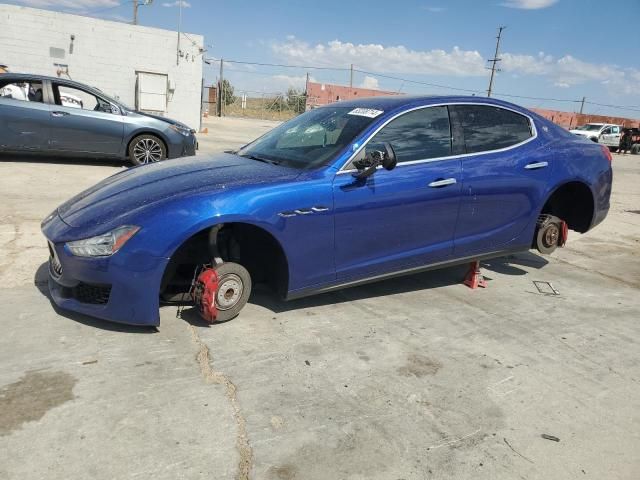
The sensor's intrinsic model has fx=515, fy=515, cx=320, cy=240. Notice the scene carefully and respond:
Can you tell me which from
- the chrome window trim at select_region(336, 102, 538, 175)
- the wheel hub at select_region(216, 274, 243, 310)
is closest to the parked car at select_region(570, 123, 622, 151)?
the chrome window trim at select_region(336, 102, 538, 175)

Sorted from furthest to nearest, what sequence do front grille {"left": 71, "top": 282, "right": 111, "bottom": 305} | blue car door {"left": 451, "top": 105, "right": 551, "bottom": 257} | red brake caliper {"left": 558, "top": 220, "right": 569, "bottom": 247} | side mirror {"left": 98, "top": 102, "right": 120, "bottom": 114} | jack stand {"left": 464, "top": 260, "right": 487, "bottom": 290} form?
1. side mirror {"left": 98, "top": 102, "right": 120, "bottom": 114}
2. red brake caliper {"left": 558, "top": 220, "right": 569, "bottom": 247}
3. jack stand {"left": 464, "top": 260, "right": 487, "bottom": 290}
4. blue car door {"left": 451, "top": 105, "right": 551, "bottom": 257}
5. front grille {"left": 71, "top": 282, "right": 111, "bottom": 305}

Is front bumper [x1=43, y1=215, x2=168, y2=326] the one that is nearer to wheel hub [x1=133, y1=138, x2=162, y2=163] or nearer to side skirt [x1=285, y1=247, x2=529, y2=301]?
side skirt [x1=285, y1=247, x2=529, y2=301]

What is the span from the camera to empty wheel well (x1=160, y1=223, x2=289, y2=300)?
3518 mm

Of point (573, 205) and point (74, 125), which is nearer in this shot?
point (573, 205)

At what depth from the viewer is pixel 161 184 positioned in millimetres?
3508

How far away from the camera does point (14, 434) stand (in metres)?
2.33

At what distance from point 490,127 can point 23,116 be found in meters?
→ 7.73

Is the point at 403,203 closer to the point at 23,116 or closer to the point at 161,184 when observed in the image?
the point at 161,184

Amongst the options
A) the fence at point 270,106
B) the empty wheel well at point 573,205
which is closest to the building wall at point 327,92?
the fence at point 270,106

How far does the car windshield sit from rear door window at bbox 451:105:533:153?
2.77ft

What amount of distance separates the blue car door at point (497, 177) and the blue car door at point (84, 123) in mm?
6920

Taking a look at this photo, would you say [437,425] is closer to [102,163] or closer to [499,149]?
[499,149]

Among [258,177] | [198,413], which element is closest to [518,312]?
[258,177]

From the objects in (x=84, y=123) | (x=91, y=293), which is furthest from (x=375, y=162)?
(x=84, y=123)
